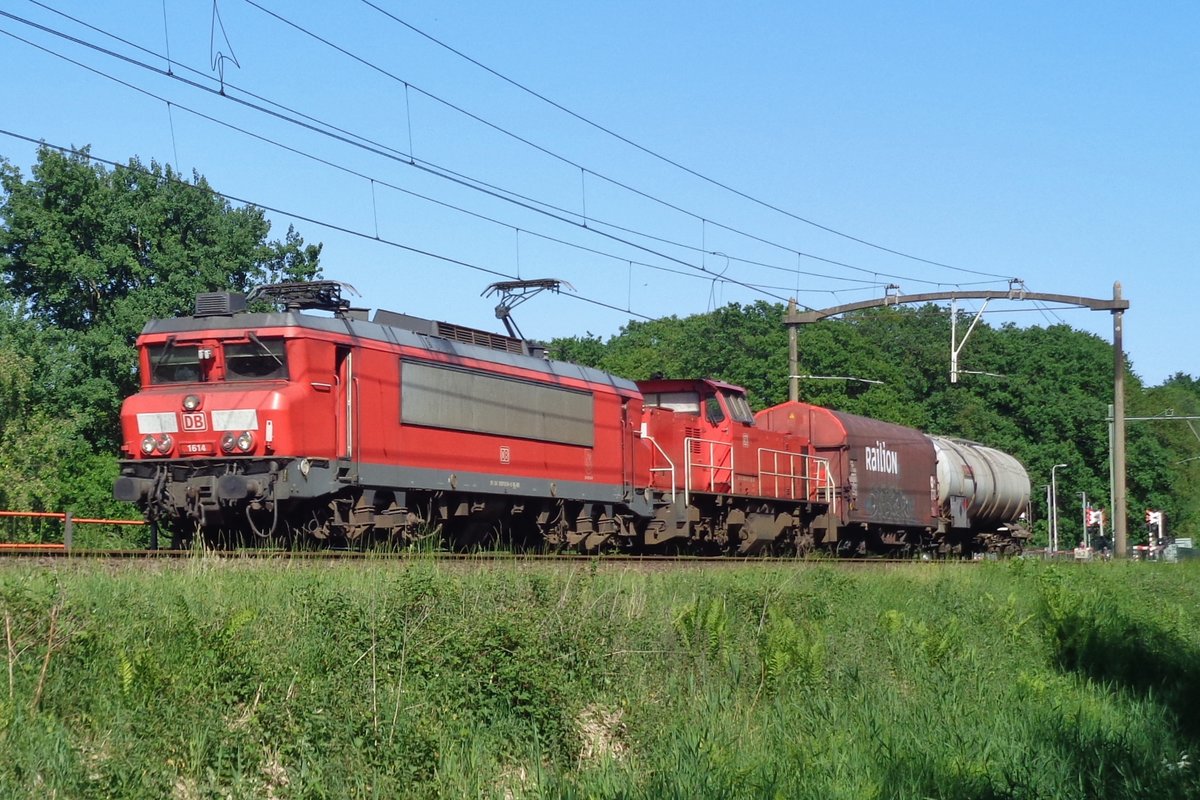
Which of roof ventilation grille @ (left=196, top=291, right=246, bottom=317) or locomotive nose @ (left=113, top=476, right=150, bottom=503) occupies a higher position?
roof ventilation grille @ (left=196, top=291, right=246, bottom=317)

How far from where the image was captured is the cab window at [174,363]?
18.3 meters

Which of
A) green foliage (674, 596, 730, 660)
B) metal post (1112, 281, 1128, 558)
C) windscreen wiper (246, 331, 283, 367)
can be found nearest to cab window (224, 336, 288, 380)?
windscreen wiper (246, 331, 283, 367)

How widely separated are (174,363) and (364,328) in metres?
2.72

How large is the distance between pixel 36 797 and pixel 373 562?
6.33m

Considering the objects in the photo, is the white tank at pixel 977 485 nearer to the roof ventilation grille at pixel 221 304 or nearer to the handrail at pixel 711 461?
the handrail at pixel 711 461

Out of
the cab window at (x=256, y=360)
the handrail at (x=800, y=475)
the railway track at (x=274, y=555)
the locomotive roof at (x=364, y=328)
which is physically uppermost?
the locomotive roof at (x=364, y=328)

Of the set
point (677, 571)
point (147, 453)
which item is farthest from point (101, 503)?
point (677, 571)

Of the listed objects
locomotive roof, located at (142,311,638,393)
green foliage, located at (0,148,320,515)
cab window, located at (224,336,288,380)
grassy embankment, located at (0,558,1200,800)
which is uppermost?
green foliage, located at (0,148,320,515)

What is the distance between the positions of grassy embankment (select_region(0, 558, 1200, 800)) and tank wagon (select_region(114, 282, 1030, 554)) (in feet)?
14.0

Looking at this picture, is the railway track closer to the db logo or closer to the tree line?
the db logo

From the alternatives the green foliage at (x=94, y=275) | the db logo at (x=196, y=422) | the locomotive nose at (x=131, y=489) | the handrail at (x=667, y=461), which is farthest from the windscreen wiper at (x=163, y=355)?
the green foliage at (x=94, y=275)

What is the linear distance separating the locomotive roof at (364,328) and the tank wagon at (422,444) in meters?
0.03

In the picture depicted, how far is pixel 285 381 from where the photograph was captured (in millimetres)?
17531

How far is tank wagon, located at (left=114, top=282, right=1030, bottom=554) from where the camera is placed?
17406 mm
